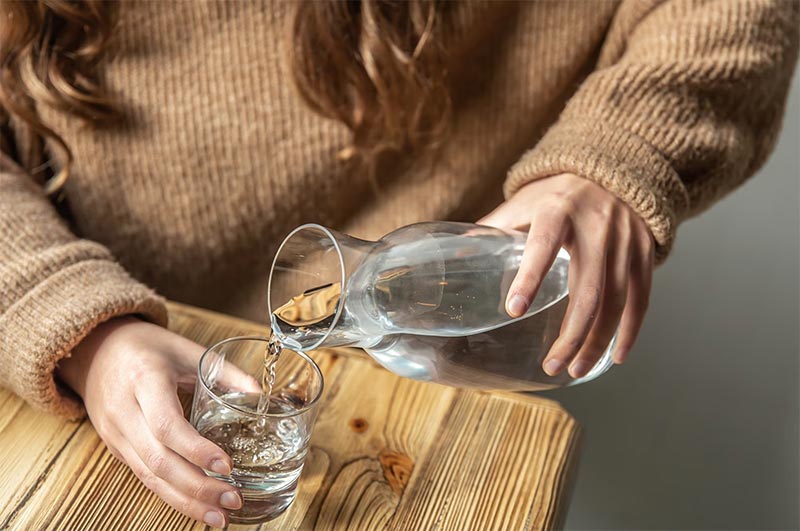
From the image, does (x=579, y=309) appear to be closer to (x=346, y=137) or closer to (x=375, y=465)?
(x=375, y=465)

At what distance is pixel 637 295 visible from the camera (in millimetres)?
651

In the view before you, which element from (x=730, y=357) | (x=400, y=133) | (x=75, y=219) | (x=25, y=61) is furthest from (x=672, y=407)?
(x=25, y=61)

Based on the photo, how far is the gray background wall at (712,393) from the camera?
120 centimetres

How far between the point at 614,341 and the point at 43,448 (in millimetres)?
409

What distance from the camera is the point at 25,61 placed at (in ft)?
2.44

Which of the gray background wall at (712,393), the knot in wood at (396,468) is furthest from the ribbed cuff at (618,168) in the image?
the gray background wall at (712,393)

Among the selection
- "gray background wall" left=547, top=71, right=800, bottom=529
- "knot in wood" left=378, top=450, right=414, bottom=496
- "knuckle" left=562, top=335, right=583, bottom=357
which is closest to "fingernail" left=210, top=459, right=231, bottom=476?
"knot in wood" left=378, top=450, right=414, bottom=496

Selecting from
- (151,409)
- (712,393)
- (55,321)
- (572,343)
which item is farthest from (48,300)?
(712,393)

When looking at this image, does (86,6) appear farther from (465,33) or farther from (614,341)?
(614,341)

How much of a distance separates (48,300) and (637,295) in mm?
434

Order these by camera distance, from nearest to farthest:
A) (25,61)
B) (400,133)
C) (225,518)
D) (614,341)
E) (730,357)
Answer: (225,518) < (614,341) < (25,61) < (400,133) < (730,357)

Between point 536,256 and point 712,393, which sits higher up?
point 536,256

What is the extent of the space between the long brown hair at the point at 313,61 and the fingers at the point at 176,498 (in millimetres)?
348

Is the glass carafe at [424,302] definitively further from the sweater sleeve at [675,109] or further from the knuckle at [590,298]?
the sweater sleeve at [675,109]
